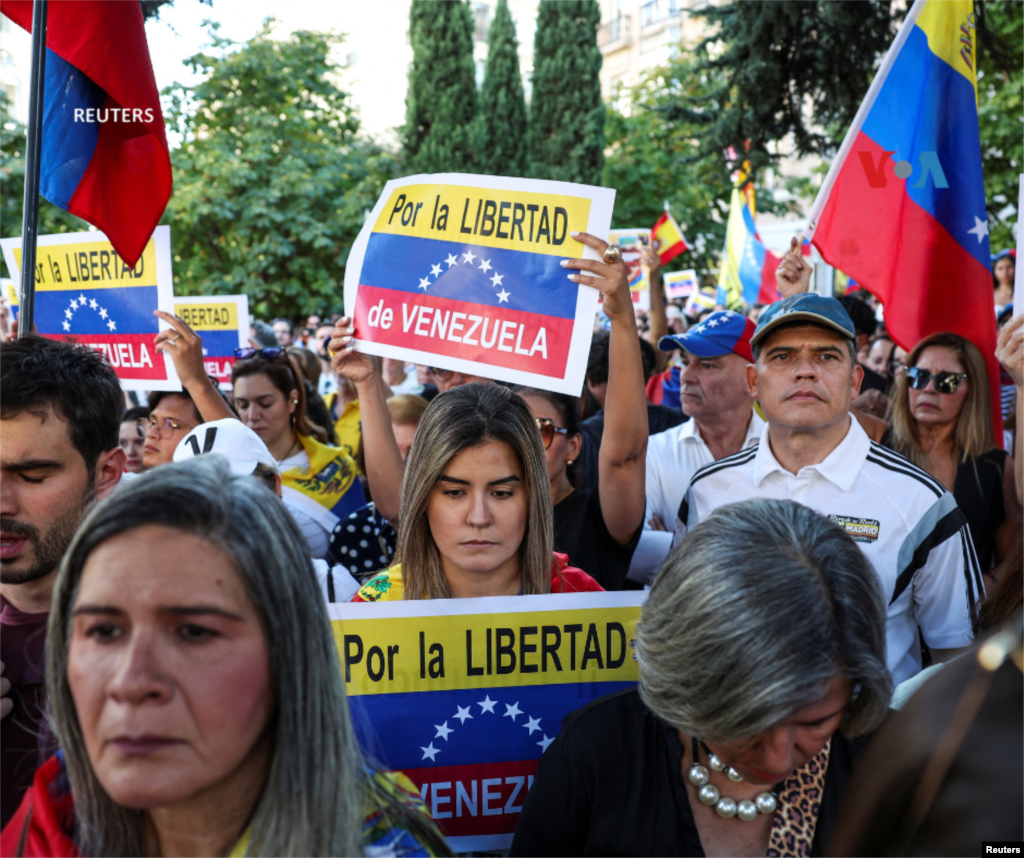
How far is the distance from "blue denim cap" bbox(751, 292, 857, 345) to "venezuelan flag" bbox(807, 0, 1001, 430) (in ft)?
3.55

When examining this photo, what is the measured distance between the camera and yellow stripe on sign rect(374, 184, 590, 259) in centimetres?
338

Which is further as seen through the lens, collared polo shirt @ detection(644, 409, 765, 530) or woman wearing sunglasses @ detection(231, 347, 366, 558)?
woman wearing sunglasses @ detection(231, 347, 366, 558)

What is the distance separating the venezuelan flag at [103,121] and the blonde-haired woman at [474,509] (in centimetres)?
195

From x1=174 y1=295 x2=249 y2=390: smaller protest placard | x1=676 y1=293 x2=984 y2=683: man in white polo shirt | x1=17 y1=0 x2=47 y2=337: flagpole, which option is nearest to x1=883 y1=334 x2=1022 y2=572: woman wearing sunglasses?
x1=676 y1=293 x2=984 y2=683: man in white polo shirt

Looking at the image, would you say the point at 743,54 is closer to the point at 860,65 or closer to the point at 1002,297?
the point at 860,65

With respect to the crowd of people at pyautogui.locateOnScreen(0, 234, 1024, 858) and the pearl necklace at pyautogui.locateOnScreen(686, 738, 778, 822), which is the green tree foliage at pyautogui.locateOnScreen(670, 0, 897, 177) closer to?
the crowd of people at pyautogui.locateOnScreen(0, 234, 1024, 858)

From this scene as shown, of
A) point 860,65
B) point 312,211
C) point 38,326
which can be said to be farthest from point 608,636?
point 312,211

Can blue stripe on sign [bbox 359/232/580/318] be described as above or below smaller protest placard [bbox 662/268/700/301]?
below

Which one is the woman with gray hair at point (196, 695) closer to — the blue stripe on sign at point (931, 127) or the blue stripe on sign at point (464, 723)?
the blue stripe on sign at point (464, 723)

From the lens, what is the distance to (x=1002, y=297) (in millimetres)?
8547

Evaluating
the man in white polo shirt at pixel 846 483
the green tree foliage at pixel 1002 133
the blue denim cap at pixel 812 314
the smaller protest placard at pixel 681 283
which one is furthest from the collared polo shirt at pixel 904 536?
the smaller protest placard at pixel 681 283

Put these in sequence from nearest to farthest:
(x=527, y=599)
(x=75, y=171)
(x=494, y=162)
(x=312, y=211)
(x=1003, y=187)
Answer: (x=527, y=599) → (x=75, y=171) → (x=1003, y=187) → (x=312, y=211) → (x=494, y=162)

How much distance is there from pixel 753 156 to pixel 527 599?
25.0ft

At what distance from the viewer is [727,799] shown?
1775 mm
